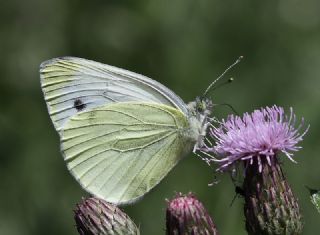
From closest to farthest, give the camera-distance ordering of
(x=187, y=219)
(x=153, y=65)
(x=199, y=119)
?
1. (x=187, y=219)
2. (x=199, y=119)
3. (x=153, y=65)

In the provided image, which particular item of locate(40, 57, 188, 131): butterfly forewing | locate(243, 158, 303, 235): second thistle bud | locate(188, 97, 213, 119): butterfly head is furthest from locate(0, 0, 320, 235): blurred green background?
locate(243, 158, 303, 235): second thistle bud

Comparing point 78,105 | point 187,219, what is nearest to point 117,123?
point 78,105

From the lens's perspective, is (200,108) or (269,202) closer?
(269,202)

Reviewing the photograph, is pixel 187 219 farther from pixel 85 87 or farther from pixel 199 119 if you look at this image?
pixel 85 87

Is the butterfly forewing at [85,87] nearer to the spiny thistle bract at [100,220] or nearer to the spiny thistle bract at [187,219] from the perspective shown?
the spiny thistle bract at [100,220]

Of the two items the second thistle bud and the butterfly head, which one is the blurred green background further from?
the second thistle bud

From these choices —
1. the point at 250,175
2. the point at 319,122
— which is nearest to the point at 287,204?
the point at 250,175
